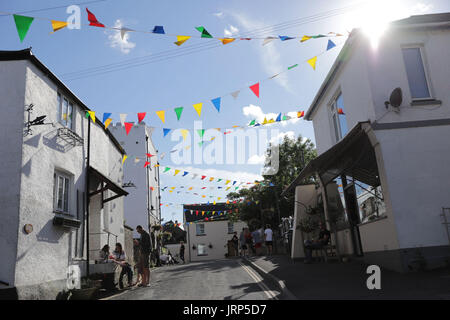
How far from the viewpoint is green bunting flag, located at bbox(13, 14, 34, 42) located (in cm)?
714

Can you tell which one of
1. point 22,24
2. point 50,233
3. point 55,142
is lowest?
point 50,233

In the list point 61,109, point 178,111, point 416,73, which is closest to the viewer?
point 416,73

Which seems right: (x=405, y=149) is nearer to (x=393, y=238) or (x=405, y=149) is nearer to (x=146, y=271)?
(x=393, y=238)

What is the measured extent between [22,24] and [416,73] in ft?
30.9

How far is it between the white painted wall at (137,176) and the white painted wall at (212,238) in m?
14.8

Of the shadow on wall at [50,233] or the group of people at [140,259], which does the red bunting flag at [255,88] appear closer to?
the group of people at [140,259]

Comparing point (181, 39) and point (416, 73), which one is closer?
point (181, 39)

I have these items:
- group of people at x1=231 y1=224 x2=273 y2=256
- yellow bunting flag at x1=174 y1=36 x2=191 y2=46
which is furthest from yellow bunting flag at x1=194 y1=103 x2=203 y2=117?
group of people at x1=231 y1=224 x2=273 y2=256

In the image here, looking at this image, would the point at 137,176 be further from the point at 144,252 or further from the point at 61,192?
the point at 144,252

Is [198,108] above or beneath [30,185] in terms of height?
above

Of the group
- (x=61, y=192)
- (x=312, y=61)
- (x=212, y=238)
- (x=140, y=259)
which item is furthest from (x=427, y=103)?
(x=212, y=238)

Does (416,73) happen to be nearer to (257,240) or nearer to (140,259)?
(140,259)

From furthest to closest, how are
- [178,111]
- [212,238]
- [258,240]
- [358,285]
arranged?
[212,238], [258,240], [178,111], [358,285]

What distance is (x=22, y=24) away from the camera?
23.6 feet
